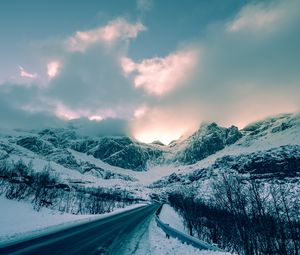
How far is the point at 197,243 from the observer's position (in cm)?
1191

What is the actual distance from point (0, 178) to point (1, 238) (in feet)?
163

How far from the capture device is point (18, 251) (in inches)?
366

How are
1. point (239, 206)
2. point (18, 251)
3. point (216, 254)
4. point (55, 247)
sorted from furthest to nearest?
point (239, 206) < point (55, 247) < point (216, 254) < point (18, 251)


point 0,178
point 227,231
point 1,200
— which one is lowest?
point 227,231

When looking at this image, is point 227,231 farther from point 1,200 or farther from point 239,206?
point 1,200

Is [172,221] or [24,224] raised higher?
[172,221]

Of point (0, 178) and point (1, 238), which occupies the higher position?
point (0, 178)

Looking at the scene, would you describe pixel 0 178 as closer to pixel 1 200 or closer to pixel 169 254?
pixel 1 200

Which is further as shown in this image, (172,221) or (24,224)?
(172,221)

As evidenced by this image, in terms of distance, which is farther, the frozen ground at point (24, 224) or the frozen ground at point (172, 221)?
the frozen ground at point (172, 221)

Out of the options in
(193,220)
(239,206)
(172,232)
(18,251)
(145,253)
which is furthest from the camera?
(193,220)

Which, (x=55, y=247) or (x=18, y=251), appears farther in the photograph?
(x=55, y=247)

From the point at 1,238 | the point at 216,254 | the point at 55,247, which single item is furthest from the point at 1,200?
the point at 216,254

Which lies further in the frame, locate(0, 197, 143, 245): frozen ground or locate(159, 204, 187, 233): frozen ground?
locate(159, 204, 187, 233): frozen ground
